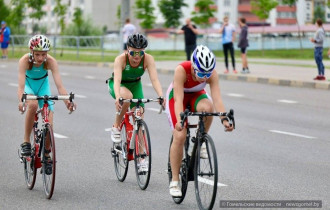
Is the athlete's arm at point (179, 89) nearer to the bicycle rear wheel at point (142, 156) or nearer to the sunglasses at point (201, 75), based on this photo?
the sunglasses at point (201, 75)

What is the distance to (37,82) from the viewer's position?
32.8 ft

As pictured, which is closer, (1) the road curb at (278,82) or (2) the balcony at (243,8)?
(1) the road curb at (278,82)

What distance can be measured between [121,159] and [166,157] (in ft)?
5.89

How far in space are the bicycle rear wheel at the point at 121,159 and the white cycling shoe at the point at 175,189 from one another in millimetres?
1603

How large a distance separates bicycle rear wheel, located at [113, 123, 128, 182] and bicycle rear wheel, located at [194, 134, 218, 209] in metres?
2.09

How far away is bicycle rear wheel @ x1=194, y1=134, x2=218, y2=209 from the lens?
7832 millimetres

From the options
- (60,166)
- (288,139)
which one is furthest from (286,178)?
(288,139)

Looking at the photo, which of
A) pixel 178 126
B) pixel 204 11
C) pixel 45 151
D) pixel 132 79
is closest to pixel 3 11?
pixel 204 11

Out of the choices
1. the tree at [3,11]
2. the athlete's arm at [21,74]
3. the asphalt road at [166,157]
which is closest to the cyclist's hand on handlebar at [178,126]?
the asphalt road at [166,157]

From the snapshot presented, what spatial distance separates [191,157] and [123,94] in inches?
80.9

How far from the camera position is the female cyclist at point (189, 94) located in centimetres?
824

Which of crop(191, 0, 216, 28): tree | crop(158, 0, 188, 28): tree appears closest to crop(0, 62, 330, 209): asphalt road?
crop(191, 0, 216, 28): tree

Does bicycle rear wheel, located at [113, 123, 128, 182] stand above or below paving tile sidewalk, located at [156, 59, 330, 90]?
above

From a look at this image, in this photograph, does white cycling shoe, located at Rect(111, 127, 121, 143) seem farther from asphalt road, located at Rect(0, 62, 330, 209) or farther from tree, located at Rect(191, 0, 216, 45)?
tree, located at Rect(191, 0, 216, 45)
